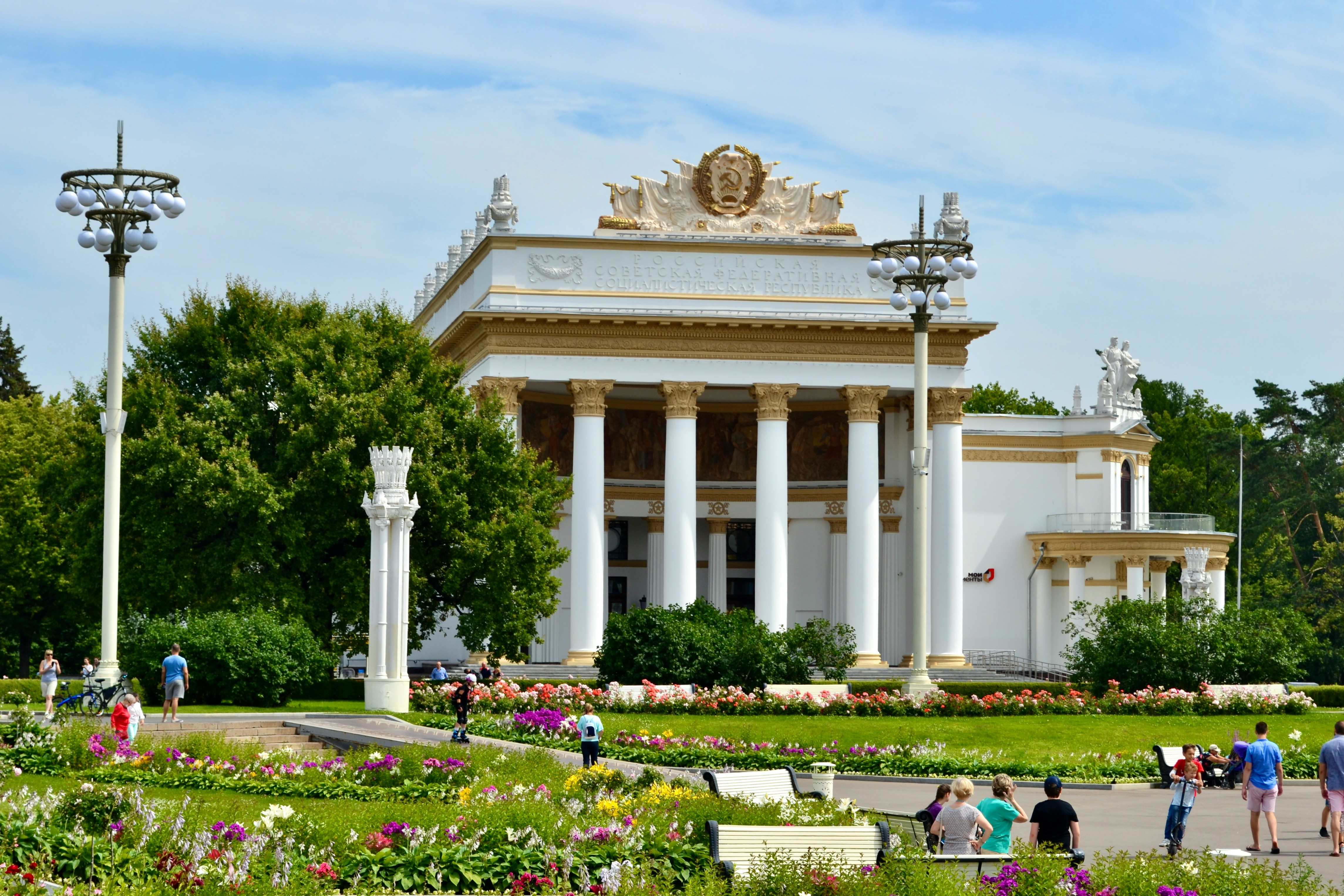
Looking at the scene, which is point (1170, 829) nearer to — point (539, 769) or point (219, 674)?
point (539, 769)

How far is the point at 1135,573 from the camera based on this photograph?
63.6 metres

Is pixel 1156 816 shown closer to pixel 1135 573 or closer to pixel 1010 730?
pixel 1010 730

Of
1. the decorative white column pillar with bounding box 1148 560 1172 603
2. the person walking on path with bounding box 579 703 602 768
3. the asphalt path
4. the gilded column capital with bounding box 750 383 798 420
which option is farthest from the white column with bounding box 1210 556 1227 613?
the person walking on path with bounding box 579 703 602 768

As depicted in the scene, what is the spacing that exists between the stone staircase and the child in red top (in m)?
1.82

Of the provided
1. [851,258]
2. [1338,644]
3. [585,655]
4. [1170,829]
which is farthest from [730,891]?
[1338,644]

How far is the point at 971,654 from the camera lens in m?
62.4

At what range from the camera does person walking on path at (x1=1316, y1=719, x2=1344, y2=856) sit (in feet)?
67.7

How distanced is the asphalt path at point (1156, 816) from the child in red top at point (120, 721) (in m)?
11.0

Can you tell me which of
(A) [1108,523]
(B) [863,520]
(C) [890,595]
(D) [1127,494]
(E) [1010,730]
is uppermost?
(D) [1127,494]

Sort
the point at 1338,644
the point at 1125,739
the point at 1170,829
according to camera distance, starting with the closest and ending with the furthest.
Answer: the point at 1170,829
the point at 1125,739
the point at 1338,644

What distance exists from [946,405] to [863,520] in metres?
4.93

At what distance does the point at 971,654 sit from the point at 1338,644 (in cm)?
3115

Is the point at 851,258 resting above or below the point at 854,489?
above

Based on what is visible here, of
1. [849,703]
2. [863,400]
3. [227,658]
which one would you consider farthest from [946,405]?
[227,658]
